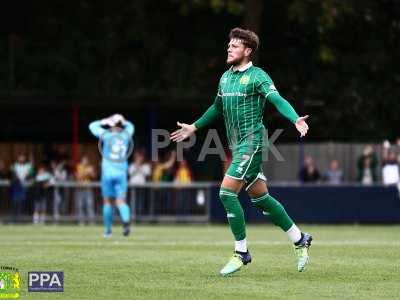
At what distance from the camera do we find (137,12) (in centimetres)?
3578

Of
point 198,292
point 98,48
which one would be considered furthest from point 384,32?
point 198,292

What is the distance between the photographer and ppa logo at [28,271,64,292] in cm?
1065

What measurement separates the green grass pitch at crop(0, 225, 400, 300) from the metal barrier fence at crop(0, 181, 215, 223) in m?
11.2

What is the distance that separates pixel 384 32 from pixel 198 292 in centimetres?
2710

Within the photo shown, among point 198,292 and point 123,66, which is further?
point 123,66

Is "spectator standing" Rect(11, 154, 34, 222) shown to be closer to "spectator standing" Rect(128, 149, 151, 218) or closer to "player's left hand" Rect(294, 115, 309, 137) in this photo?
"spectator standing" Rect(128, 149, 151, 218)

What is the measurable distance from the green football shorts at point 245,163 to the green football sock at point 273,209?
294 mm

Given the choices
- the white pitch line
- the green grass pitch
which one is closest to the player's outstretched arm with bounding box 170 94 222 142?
the green grass pitch

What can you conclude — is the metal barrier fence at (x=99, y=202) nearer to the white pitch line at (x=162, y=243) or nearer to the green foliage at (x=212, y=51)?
the green foliage at (x=212, y=51)

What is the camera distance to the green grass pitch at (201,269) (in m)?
10.4

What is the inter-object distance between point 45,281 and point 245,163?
2.51 metres

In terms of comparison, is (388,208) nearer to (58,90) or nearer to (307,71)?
(307,71)

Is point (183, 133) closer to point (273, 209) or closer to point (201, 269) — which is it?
point (273, 209)

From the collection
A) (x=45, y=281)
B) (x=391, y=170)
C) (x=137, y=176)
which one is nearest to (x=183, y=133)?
(x=45, y=281)
